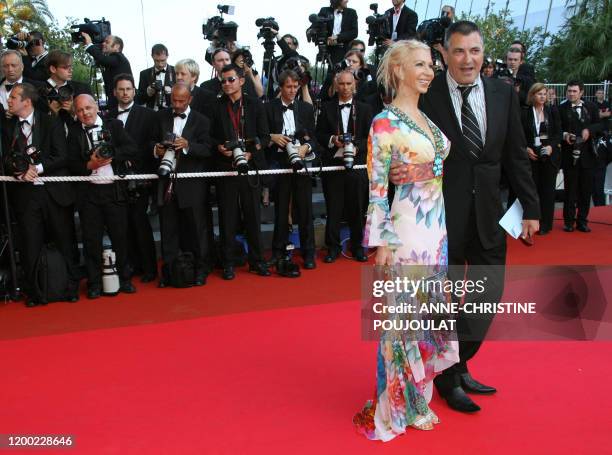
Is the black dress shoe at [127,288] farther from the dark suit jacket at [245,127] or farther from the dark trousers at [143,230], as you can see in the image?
the dark suit jacket at [245,127]

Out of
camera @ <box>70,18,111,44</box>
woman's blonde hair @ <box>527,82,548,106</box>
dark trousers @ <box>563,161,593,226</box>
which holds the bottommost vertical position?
dark trousers @ <box>563,161,593,226</box>

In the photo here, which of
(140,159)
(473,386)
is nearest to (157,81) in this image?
(140,159)

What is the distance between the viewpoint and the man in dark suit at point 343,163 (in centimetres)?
646

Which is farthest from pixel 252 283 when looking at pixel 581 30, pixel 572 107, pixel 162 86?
pixel 581 30

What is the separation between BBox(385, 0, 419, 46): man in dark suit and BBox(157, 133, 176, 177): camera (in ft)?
12.5

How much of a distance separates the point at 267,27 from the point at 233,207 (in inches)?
99.8

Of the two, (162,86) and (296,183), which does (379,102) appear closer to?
(296,183)

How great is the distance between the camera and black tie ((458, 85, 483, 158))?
3082mm

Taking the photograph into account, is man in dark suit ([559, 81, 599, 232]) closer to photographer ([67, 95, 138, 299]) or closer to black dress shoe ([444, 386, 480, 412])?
photographer ([67, 95, 138, 299])

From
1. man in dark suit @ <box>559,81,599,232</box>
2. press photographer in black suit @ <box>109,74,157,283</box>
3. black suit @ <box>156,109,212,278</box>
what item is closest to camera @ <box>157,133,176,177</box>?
black suit @ <box>156,109,212,278</box>

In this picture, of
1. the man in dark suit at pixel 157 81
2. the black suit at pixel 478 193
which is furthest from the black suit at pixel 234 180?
the black suit at pixel 478 193

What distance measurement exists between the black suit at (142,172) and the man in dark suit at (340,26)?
3.15 metres

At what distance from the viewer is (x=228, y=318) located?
468cm

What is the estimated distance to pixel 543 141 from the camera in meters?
7.42
